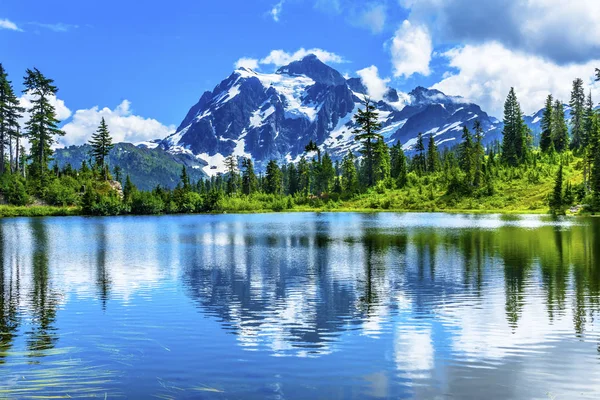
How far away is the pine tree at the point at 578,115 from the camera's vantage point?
154 metres

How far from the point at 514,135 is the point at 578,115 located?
2749 cm

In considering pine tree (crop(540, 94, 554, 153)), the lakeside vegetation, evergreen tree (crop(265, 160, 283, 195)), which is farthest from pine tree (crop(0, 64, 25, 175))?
pine tree (crop(540, 94, 554, 153))

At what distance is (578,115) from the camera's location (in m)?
157

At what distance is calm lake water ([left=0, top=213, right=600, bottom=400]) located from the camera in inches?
465

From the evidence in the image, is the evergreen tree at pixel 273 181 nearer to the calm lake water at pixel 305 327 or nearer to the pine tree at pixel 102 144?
the pine tree at pixel 102 144

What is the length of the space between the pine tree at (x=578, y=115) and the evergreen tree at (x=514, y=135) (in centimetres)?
1767

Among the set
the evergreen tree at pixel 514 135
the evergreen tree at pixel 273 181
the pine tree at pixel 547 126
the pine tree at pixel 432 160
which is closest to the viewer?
the evergreen tree at pixel 514 135

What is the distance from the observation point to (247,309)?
20828mm

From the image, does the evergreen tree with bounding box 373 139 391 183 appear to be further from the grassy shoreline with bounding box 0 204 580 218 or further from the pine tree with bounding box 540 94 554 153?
the pine tree with bounding box 540 94 554 153

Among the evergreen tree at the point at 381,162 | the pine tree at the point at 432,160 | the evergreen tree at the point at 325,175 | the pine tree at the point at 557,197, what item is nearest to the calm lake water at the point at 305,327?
the pine tree at the point at 557,197

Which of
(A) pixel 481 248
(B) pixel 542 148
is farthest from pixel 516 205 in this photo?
(A) pixel 481 248

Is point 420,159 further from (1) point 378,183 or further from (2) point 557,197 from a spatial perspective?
(2) point 557,197

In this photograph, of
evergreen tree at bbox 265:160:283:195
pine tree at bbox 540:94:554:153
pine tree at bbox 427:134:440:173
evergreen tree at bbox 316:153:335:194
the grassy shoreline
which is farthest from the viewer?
evergreen tree at bbox 265:160:283:195

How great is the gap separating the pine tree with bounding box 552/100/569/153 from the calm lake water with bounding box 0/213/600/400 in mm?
134167
